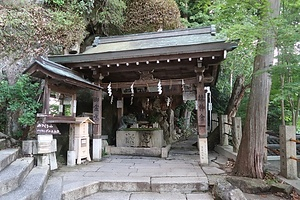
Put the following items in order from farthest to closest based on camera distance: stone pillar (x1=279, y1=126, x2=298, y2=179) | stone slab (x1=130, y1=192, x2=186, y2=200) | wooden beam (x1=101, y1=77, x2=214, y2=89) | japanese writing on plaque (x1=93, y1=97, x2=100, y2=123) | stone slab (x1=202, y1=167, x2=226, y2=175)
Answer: japanese writing on plaque (x1=93, y1=97, x2=100, y2=123), wooden beam (x1=101, y1=77, x2=214, y2=89), stone slab (x1=202, y1=167, x2=226, y2=175), stone pillar (x1=279, y1=126, x2=298, y2=179), stone slab (x1=130, y1=192, x2=186, y2=200)

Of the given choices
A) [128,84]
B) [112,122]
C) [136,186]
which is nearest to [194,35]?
[128,84]

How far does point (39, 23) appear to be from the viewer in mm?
7008

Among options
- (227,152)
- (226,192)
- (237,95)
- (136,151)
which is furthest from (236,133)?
(226,192)

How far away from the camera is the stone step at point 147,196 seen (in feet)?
11.8

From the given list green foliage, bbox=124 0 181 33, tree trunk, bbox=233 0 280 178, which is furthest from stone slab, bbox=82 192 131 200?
green foliage, bbox=124 0 181 33

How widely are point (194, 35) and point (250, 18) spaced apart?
3.05 metres

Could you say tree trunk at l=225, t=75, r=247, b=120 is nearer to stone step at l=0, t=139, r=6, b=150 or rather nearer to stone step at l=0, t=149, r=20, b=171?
stone step at l=0, t=149, r=20, b=171

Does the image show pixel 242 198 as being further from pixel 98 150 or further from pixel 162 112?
pixel 162 112

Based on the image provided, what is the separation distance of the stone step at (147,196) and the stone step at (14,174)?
1118mm

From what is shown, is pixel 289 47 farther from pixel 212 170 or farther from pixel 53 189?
pixel 53 189

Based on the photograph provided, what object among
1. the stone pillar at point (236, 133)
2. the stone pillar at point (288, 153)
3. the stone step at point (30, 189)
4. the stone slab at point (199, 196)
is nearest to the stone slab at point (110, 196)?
the stone step at point (30, 189)

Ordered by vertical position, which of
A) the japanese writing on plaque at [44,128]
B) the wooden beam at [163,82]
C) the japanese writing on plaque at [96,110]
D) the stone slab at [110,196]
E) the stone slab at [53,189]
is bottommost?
the stone slab at [110,196]

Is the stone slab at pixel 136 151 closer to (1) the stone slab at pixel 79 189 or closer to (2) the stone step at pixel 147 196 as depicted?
(2) the stone step at pixel 147 196

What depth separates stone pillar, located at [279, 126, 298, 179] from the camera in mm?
4152
